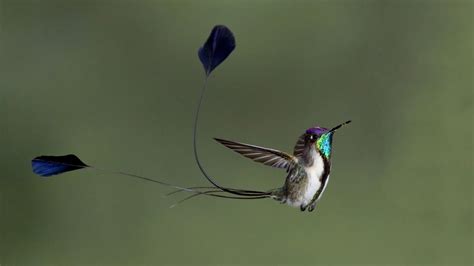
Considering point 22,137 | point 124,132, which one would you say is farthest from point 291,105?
point 22,137

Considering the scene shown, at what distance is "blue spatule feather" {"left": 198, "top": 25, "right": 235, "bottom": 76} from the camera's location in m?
0.42

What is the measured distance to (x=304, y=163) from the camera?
493 mm

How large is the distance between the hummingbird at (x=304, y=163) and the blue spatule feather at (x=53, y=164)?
128mm

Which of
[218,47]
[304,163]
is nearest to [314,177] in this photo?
[304,163]

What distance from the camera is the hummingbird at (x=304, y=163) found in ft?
1.54

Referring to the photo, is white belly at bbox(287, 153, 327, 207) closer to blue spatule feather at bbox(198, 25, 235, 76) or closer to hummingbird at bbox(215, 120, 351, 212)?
hummingbird at bbox(215, 120, 351, 212)

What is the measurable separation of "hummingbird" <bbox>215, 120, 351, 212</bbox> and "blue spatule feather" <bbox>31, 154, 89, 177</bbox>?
0.13 metres

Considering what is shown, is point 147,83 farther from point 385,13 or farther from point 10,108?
point 385,13

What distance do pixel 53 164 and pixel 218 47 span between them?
0.16m

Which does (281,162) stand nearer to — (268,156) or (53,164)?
(268,156)

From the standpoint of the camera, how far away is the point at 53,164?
0.48 m

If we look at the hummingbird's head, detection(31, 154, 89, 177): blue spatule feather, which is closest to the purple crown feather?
the hummingbird's head

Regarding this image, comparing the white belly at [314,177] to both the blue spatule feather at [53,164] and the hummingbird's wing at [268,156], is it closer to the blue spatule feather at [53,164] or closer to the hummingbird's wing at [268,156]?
the hummingbird's wing at [268,156]

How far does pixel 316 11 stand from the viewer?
5.94 feet
